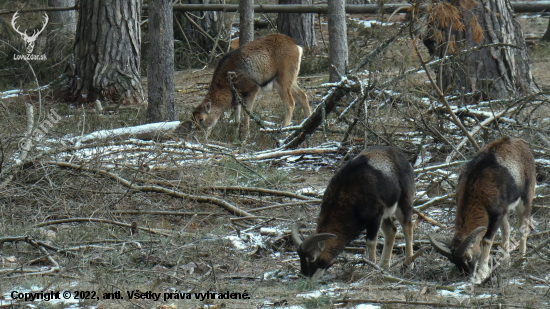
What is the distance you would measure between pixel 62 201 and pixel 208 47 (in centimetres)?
1179

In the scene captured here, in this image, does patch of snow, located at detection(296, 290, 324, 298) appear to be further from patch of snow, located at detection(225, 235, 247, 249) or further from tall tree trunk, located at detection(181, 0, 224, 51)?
tall tree trunk, located at detection(181, 0, 224, 51)

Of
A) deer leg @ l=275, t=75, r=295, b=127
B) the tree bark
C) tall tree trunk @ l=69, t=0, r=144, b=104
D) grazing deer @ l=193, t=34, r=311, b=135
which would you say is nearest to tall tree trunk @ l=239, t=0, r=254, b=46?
grazing deer @ l=193, t=34, r=311, b=135

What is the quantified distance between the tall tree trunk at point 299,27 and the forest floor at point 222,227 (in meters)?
8.23

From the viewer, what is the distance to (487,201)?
6.99 metres

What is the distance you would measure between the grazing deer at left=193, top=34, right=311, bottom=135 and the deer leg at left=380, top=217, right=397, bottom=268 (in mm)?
6355

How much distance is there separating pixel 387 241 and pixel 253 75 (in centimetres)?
696

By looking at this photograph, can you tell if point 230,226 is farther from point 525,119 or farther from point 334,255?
point 525,119

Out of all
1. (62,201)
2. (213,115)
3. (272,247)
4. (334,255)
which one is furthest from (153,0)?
(334,255)

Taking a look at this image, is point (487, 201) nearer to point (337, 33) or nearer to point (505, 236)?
point (505, 236)

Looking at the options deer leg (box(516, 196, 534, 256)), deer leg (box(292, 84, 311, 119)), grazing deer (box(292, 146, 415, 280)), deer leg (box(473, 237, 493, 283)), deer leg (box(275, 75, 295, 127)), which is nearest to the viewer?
deer leg (box(473, 237, 493, 283))

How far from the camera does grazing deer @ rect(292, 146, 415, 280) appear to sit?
7.02 m

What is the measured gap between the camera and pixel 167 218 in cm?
891

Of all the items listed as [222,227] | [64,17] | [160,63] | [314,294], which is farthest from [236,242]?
[64,17]

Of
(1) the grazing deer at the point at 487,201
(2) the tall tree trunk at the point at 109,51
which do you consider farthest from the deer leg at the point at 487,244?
(2) the tall tree trunk at the point at 109,51
